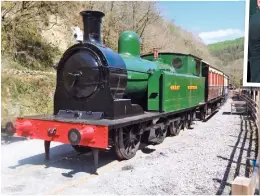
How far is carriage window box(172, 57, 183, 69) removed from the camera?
10.0m

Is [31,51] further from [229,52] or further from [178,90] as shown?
[229,52]

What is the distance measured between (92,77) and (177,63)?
16.2ft

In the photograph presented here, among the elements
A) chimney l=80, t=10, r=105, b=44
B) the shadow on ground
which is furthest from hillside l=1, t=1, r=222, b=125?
the shadow on ground

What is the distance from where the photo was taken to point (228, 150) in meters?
7.42

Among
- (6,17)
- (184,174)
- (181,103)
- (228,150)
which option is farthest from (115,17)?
(184,174)

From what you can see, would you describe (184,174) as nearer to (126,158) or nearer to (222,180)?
(222,180)

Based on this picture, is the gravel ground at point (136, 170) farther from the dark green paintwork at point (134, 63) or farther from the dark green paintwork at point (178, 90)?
the dark green paintwork at point (134, 63)

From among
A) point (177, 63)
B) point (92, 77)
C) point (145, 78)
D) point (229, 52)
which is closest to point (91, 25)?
point (92, 77)

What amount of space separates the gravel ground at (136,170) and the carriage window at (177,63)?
2.78m

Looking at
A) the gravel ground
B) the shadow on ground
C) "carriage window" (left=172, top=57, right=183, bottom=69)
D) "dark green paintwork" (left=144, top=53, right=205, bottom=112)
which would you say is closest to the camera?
the gravel ground

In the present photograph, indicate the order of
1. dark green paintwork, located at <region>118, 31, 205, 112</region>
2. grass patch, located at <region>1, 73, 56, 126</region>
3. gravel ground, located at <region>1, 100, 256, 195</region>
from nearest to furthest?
1. gravel ground, located at <region>1, 100, 256, 195</region>
2. dark green paintwork, located at <region>118, 31, 205, 112</region>
3. grass patch, located at <region>1, 73, 56, 126</region>

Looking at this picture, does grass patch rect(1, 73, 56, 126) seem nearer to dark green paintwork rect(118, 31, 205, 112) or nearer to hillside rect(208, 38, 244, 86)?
dark green paintwork rect(118, 31, 205, 112)

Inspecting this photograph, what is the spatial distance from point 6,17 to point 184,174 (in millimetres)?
9364

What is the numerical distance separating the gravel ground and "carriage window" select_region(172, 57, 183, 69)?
278cm
